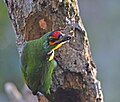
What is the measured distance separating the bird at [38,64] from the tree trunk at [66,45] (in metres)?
0.09

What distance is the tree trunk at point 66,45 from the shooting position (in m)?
1.97

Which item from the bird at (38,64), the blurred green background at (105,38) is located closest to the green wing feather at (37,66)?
the bird at (38,64)

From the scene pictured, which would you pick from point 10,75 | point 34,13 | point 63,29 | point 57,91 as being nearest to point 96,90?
point 57,91

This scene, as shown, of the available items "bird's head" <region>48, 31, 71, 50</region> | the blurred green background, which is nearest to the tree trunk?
"bird's head" <region>48, 31, 71, 50</region>

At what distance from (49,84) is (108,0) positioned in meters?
3.74

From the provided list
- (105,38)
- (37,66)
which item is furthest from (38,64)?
(105,38)

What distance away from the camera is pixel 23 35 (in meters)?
2.04

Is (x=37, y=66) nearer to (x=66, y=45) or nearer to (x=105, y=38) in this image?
(x=66, y=45)

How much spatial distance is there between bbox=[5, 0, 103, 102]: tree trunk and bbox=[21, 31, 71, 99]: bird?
0.30 feet

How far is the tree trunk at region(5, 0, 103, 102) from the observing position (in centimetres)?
197

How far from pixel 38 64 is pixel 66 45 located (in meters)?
0.20

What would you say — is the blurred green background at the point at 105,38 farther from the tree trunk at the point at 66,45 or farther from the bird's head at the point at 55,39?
the bird's head at the point at 55,39

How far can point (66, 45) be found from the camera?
1988 millimetres

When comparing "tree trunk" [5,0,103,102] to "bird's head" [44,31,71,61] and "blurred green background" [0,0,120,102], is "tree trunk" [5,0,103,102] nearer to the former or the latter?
"bird's head" [44,31,71,61]
